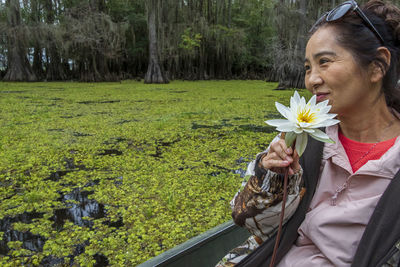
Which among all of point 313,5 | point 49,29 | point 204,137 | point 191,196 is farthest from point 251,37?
point 191,196

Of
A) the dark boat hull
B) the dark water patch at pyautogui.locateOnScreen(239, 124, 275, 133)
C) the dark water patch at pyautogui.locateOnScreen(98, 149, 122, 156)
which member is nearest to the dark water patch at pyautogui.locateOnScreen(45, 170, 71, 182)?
the dark water patch at pyautogui.locateOnScreen(98, 149, 122, 156)

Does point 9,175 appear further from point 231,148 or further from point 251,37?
point 251,37

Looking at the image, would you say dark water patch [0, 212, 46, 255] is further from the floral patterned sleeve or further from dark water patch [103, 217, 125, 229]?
the floral patterned sleeve

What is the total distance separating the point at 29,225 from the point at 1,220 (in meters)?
0.26

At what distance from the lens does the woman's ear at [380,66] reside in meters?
0.98

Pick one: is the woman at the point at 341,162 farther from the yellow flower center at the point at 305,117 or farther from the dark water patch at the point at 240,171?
the dark water patch at the point at 240,171

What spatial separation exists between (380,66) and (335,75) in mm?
165

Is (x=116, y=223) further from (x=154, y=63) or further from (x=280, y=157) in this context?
(x=154, y=63)

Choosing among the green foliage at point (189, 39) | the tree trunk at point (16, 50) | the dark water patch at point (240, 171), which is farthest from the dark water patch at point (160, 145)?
the tree trunk at point (16, 50)

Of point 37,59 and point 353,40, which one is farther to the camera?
point 37,59

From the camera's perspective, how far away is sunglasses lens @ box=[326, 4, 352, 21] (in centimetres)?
95

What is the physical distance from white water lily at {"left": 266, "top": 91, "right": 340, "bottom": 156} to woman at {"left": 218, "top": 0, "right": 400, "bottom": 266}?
18cm

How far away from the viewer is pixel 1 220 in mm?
2248

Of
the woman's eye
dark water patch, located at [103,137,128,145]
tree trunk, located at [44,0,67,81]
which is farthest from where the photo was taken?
tree trunk, located at [44,0,67,81]
